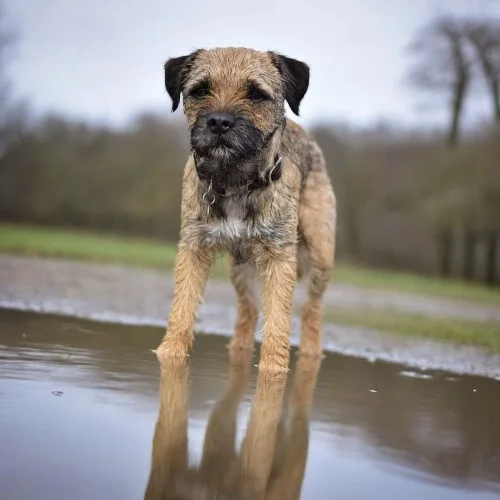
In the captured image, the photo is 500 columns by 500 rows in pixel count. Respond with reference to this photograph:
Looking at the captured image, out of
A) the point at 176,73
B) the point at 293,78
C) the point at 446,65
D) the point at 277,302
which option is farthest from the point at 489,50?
the point at 277,302

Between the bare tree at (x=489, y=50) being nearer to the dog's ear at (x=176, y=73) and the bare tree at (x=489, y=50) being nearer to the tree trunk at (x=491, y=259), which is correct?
the tree trunk at (x=491, y=259)

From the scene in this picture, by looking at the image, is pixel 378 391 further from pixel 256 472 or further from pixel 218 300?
pixel 218 300

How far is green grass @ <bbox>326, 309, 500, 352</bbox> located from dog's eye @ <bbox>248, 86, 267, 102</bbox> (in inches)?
148

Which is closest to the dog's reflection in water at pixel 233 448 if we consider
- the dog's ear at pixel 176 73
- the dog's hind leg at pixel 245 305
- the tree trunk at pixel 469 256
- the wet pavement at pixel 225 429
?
the wet pavement at pixel 225 429

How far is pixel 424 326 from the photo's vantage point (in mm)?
9609

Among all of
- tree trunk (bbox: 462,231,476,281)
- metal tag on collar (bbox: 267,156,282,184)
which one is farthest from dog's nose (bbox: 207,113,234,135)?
tree trunk (bbox: 462,231,476,281)

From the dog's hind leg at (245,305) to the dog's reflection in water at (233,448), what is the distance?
1588mm

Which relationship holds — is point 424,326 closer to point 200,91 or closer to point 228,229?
point 228,229

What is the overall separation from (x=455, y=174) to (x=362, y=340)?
2187 centimetres

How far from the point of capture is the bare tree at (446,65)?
2956 centimetres

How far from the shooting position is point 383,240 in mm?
32750

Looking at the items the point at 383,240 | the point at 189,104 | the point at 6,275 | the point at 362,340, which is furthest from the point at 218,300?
the point at 383,240

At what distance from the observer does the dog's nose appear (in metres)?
4.93

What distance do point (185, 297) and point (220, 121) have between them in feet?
4.06
